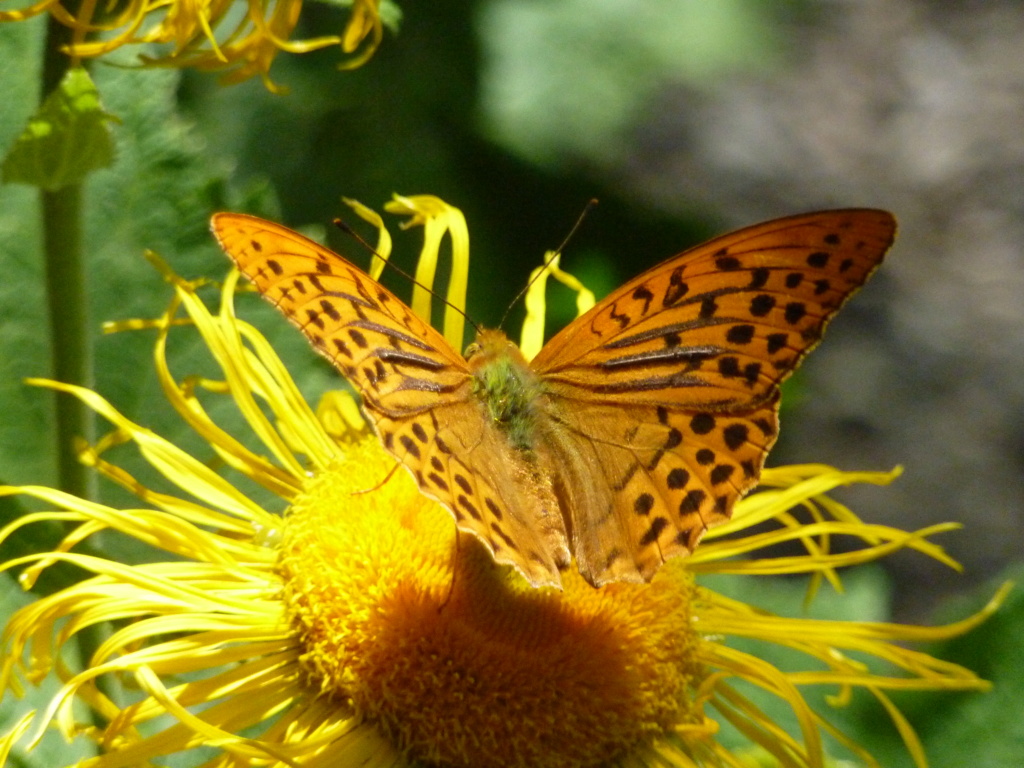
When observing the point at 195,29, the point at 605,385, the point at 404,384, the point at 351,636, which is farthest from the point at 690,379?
the point at 195,29

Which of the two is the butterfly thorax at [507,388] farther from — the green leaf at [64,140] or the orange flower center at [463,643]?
the green leaf at [64,140]

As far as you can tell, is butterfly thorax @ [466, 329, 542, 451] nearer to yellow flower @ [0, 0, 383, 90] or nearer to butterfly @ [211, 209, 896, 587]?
butterfly @ [211, 209, 896, 587]

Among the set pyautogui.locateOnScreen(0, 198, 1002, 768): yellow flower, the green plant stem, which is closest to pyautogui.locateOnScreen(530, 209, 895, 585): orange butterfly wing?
pyautogui.locateOnScreen(0, 198, 1002, 768): yellow flower

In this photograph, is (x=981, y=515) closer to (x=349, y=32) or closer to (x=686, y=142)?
(x=686, y=142)

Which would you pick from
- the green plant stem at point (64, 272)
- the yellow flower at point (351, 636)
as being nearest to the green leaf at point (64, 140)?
the green plant stem at point (64, 272)

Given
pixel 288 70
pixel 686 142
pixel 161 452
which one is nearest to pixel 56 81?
pixel 161 452

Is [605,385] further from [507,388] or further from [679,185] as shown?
[679,185]
